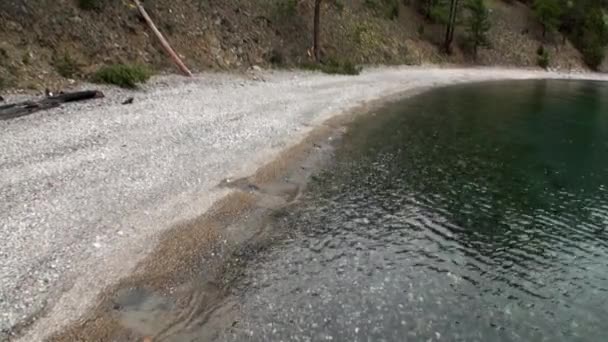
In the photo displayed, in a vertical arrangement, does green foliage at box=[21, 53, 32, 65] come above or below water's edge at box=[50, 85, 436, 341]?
above

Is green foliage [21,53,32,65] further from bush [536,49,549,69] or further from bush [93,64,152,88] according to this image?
bush [536,49,549,69]

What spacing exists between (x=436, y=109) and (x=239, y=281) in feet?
81.4

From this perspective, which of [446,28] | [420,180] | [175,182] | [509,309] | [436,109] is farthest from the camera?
[446,28]

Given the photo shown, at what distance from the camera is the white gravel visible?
31.9 feet

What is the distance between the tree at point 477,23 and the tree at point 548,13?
1488 cm

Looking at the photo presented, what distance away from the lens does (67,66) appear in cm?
2438

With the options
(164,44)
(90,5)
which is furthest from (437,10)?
(90,5)

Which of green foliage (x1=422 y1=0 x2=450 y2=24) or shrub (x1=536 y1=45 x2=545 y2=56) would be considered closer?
green foliage (x1=422 y1=0 x2=450 y2=24)

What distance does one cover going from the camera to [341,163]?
19.4 meters

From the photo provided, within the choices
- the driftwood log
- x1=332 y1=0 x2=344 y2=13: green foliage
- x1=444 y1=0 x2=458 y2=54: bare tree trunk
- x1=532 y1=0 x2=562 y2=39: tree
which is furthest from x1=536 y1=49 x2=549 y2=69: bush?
the driftwood log

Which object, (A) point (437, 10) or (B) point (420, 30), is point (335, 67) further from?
(A) point (437, 10)

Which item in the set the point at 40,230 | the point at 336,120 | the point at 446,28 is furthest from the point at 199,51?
the point at 446,28

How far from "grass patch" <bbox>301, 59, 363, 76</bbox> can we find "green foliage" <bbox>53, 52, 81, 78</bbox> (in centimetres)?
1988

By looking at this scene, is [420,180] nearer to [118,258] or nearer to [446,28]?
[118,258]
